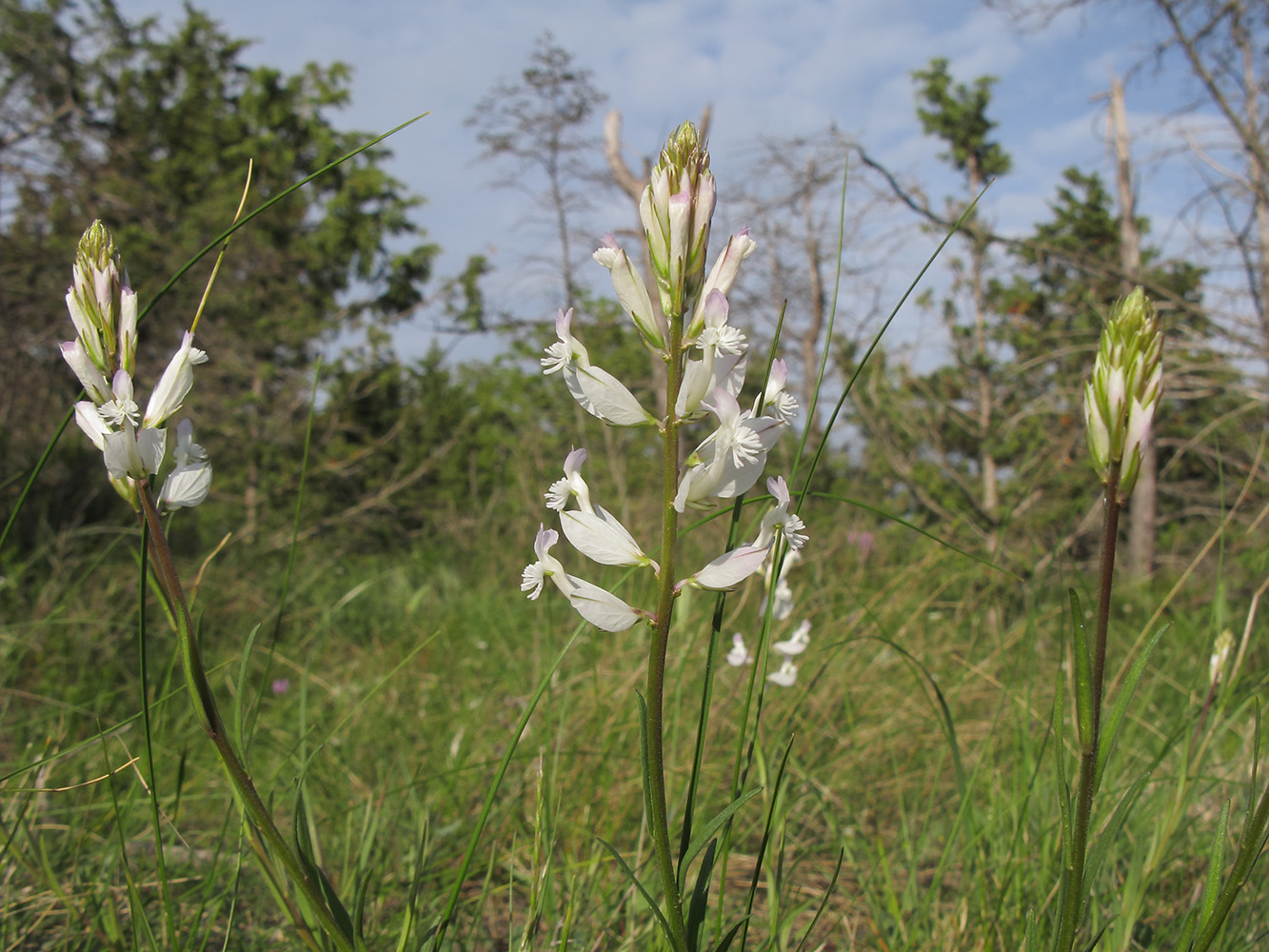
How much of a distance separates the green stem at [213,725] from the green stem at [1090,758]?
34.2 inches

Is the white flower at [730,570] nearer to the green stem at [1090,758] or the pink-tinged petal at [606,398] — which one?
the pink-tinged petal at [606,398]

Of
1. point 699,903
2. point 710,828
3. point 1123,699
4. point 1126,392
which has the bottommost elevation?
point 699,903

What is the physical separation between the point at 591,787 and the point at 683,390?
5.77 ft

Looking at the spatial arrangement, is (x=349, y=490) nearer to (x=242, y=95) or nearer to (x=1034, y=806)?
(x=242, y=95)

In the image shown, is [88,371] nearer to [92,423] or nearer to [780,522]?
[92,423]

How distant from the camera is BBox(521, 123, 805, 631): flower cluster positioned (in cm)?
89

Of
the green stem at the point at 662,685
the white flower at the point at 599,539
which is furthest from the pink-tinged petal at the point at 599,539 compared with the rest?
the green stem at the point at 662,685

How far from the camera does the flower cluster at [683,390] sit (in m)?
0.89

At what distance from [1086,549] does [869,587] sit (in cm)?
841

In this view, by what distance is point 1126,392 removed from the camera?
2.72ft

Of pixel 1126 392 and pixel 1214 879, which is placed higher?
pixel 1126 392

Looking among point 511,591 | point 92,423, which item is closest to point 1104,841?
point 92,423

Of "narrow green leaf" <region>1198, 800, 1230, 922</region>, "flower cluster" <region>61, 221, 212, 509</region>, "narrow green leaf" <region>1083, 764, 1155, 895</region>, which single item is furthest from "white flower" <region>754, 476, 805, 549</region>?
"flower cluster" <region>61, 221, 212, 509</region>

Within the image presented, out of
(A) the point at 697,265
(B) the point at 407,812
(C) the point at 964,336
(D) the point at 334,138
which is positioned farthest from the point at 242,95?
(A) the point at 697,265
